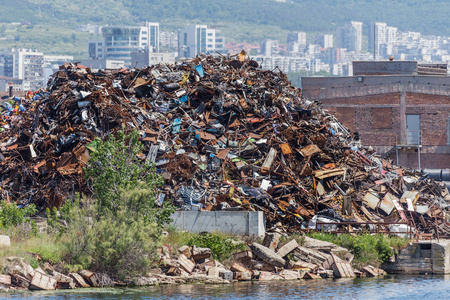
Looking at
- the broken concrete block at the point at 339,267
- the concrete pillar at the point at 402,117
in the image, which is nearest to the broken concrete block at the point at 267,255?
the broken concrete block at the point at 339,267

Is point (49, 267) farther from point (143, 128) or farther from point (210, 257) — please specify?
point (143, 128)

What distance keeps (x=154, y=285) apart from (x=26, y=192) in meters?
7.33

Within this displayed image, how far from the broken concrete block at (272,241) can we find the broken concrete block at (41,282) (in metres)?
7.06

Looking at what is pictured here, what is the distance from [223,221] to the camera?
81.9ft

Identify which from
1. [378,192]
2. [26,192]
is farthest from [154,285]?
[378,192]

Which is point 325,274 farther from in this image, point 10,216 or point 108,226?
point 10,216

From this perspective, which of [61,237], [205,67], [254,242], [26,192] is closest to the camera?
[61,237]

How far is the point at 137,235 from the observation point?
21.8m

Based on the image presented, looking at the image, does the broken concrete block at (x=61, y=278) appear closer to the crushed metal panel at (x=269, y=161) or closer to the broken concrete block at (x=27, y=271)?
the broken concrete block at (x=27, y=271)

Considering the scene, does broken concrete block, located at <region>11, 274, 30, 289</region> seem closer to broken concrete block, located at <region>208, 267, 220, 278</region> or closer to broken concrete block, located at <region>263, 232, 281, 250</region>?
broken concrete block, located at <region>208, 267, 220, 278</region>

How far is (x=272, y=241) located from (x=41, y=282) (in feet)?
24.7

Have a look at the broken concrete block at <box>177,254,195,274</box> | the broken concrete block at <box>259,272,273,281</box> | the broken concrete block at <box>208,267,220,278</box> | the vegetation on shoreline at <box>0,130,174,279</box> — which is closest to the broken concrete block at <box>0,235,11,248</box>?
the vegetation on shoreline at <box>0,130,174,279</box>

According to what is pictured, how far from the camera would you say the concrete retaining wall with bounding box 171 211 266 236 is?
24719 millimetres

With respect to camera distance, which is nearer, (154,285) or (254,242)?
(154,285)
